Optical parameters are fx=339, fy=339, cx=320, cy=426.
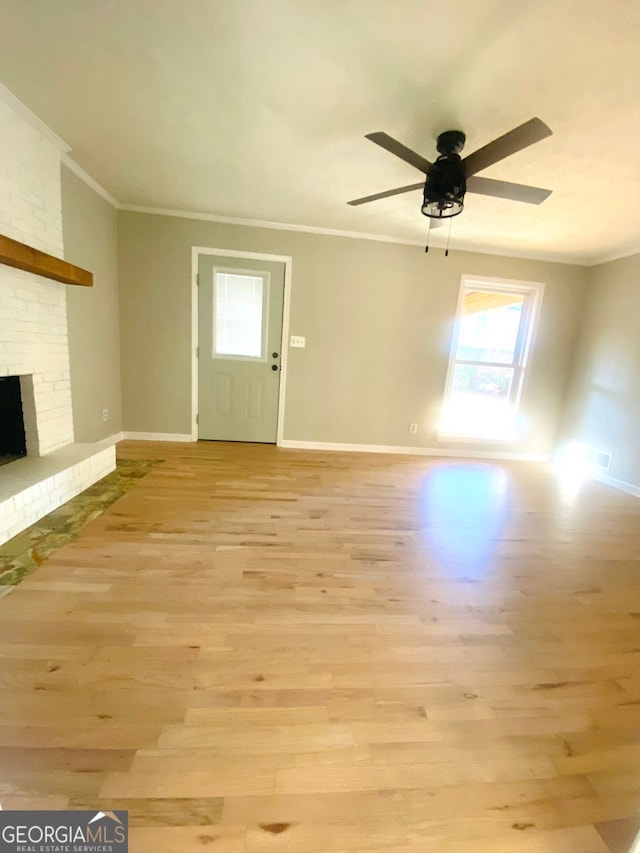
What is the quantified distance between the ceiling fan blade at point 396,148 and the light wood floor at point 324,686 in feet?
7.50

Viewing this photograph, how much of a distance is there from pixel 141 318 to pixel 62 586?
3.07 meters

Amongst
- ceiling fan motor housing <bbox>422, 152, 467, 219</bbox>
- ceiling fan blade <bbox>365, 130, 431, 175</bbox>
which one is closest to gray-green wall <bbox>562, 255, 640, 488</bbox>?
ceiling fan motor housing <bbox>422, 152, 467, 219</bbox>

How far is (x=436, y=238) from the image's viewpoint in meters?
3.83

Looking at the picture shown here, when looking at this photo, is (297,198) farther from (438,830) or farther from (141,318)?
(438,830)

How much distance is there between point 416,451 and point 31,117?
4566 mm

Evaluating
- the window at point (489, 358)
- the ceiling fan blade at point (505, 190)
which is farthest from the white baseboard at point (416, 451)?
the ceiling fan blade at point (505, 190)

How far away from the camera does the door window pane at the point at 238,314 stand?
A: 3.89m

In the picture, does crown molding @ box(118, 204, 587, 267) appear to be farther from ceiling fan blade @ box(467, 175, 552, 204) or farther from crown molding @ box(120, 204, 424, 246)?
ceiling fan blade @ box(467, 175, 552, 204)

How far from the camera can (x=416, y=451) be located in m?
4.48

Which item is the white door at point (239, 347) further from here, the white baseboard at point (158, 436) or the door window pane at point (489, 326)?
the door window pane at point (489, 326)

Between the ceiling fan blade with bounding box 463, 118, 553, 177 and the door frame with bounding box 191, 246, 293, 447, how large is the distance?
2.31 metres

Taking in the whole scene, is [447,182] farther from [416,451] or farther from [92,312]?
[92,312]

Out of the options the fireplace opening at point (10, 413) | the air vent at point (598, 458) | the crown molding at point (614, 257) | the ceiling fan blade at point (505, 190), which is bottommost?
the air vent at point (598, 458)

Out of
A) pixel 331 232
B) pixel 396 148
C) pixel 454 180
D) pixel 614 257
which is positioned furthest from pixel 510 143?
pixel 614 257
